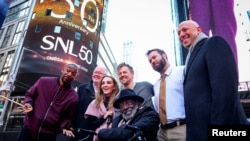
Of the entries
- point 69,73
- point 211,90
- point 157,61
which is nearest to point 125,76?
point 157,61

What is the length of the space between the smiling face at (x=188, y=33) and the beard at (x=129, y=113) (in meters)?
0.88

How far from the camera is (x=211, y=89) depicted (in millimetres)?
1742

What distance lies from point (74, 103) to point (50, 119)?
0.41 metres

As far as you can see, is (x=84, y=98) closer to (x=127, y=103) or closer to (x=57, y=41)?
(x=127, y=103)

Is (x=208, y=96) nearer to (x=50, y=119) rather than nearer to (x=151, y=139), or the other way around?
(x=151, y=139)

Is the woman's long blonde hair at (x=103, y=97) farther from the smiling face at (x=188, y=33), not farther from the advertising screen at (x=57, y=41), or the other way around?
the advertising screen at (x=57, y=41)

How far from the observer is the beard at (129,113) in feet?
7.73

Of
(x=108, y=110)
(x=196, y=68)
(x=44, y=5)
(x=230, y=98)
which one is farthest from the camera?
(x=44, y=5)

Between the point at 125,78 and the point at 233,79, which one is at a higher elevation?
the point at 125,78

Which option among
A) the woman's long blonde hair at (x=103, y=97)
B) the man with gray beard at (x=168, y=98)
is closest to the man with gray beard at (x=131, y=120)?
the man with gray beard at (x=168, y=98)

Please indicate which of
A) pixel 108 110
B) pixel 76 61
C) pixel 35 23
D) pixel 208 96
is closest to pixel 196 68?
pixel 208 96

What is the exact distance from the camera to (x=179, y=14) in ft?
21.1

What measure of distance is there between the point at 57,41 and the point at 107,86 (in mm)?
14662

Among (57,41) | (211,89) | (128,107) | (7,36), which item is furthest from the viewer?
(7,36)
